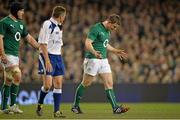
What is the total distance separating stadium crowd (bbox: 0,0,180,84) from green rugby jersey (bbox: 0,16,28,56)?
23.5 feet

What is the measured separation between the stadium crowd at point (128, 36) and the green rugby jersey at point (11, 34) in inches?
282

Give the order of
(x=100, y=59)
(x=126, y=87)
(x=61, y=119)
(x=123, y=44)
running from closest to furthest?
(x=61, y=119), (x=100, y=59), (x=126, y=87), (x=123, y=44)

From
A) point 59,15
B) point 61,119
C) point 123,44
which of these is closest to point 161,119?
point 61,119

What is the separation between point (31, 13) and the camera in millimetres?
24500

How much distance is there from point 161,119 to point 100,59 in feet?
8.46

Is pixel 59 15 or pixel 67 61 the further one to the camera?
pixel 67 61

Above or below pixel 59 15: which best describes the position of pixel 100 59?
below

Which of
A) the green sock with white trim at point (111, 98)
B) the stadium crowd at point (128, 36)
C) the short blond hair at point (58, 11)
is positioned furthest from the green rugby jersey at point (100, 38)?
the stadium crowd at point (128, 36)

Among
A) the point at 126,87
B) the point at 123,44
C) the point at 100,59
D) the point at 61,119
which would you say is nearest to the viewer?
the point at 61,119

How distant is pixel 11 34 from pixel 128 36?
10248mm

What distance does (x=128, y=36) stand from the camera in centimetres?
2430

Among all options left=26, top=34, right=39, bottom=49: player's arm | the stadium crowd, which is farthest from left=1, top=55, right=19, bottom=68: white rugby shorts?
the stadium crowd

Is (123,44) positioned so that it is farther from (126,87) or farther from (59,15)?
(59,15)

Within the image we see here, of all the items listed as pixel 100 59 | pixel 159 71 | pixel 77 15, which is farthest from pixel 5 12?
pixel 100 59
